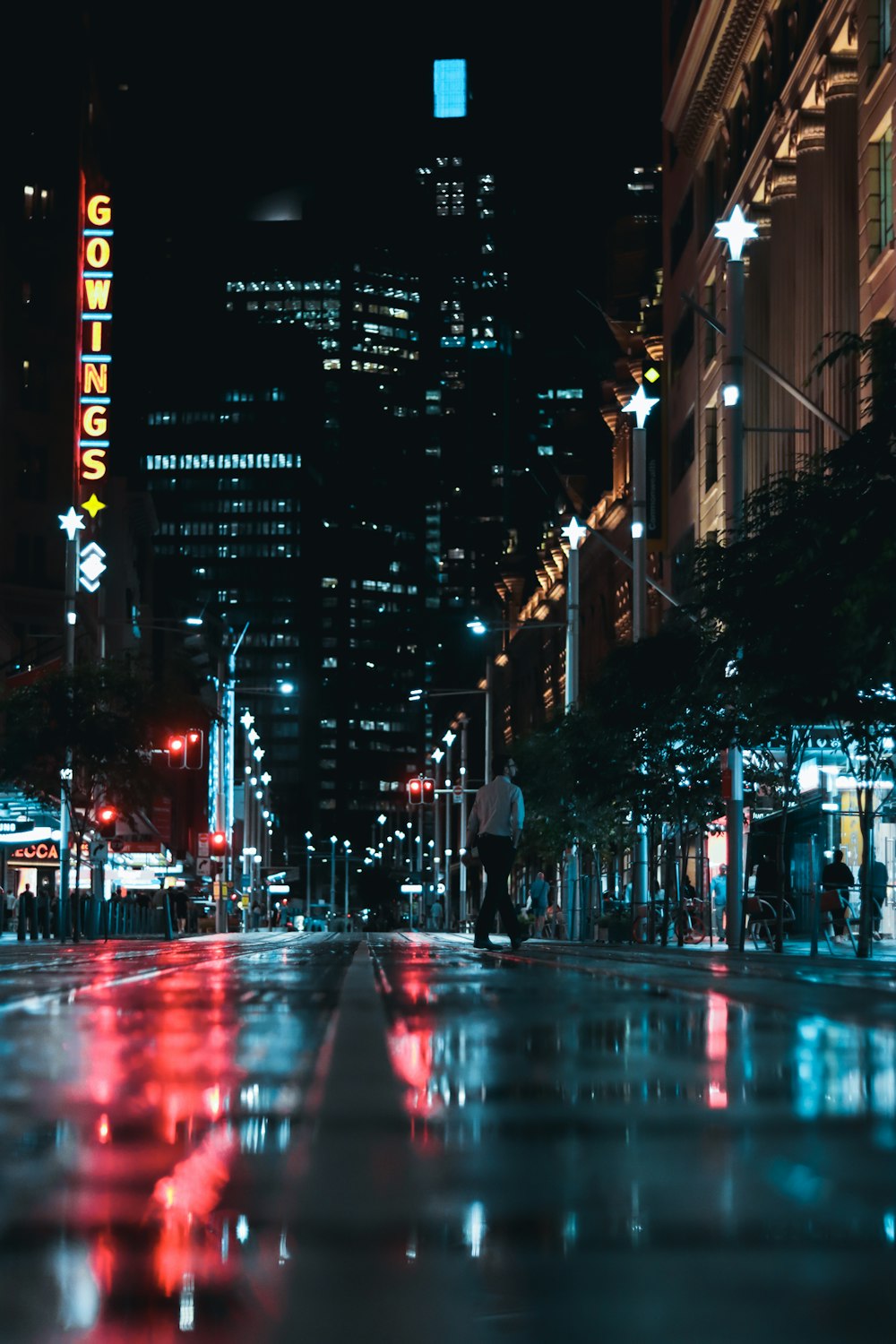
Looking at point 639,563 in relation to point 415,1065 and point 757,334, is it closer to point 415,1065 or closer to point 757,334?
point 757,334

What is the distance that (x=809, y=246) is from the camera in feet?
173

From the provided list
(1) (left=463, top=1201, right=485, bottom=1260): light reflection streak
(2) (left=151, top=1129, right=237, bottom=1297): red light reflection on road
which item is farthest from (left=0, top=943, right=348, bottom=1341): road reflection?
(1) (left=463, top=1201, right=485, bottom=1260): light reflection streak

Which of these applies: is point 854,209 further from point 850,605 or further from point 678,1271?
point 678,1271

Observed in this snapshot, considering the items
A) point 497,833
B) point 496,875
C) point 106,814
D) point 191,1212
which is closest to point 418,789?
point 106,814

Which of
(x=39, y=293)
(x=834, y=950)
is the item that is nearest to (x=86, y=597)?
(x=39, y=293)

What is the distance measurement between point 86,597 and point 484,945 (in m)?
74.4

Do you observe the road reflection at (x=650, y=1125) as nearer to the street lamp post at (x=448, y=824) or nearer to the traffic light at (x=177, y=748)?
the traffic light at (x=177, y=748)

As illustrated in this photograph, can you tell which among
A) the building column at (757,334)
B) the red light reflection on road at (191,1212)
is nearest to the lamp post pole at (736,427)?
the building column at (757,334)

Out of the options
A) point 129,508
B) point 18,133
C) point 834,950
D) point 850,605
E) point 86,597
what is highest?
point 18,133

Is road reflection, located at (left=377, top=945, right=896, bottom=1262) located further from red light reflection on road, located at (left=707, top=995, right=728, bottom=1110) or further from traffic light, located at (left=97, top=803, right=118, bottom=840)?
traffic light, located at (left=97, top=803, right=118, bottom=840)

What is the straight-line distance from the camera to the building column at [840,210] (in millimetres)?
48375

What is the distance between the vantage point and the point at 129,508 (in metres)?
113

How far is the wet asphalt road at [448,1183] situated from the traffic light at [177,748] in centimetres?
4878

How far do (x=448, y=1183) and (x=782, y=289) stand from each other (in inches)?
2240
